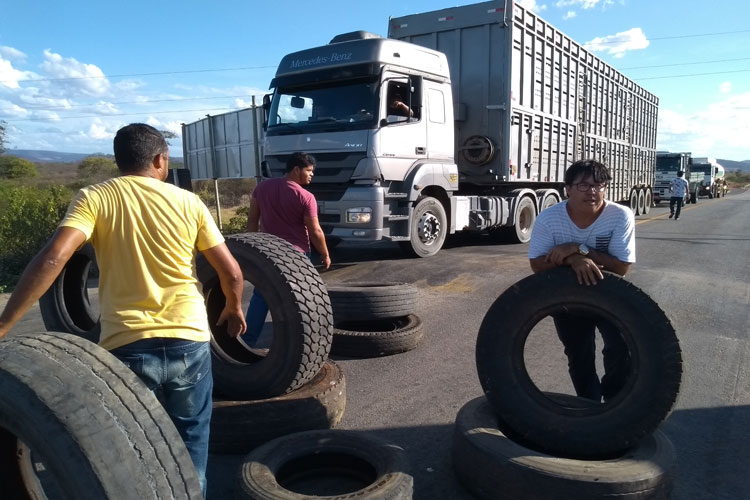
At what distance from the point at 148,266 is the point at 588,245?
93.7 inches

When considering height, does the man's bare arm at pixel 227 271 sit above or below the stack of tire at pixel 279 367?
above

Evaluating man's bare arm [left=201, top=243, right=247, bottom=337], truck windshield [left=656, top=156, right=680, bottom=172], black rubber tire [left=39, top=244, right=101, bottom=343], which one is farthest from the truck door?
truck windshield [left=656, top=156, right=680, bottom=172]

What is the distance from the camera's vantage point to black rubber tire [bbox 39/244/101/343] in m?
4.52

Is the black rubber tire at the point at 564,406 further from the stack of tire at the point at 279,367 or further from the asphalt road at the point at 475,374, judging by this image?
the stack of tire at the point at 279,367

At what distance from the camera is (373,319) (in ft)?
16.8

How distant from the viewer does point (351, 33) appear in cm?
920

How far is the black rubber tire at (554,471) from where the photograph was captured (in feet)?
8.02

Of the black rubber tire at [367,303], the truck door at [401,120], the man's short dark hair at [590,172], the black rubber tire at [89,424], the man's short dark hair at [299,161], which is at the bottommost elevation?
the black rubber tire at [367,303]

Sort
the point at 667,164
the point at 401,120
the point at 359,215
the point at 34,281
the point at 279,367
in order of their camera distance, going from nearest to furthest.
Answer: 1. the point at 34,281
2. the point at 279,367
3. the point at 359,215
4. the point at 401,120
5. the point at 667,164

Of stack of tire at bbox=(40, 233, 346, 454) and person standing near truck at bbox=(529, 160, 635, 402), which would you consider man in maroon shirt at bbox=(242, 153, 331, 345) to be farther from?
person standing near truck at bbox=(529, 160, 635, 402)

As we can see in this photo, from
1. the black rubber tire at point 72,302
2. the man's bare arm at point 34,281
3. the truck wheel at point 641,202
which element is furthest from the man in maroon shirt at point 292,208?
the truck wheel at point 641,202

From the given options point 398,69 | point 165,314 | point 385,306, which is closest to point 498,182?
point 398,69

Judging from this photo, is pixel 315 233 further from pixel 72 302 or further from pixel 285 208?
pixel 72 302

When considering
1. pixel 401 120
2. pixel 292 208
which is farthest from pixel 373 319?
pixel 401 120
